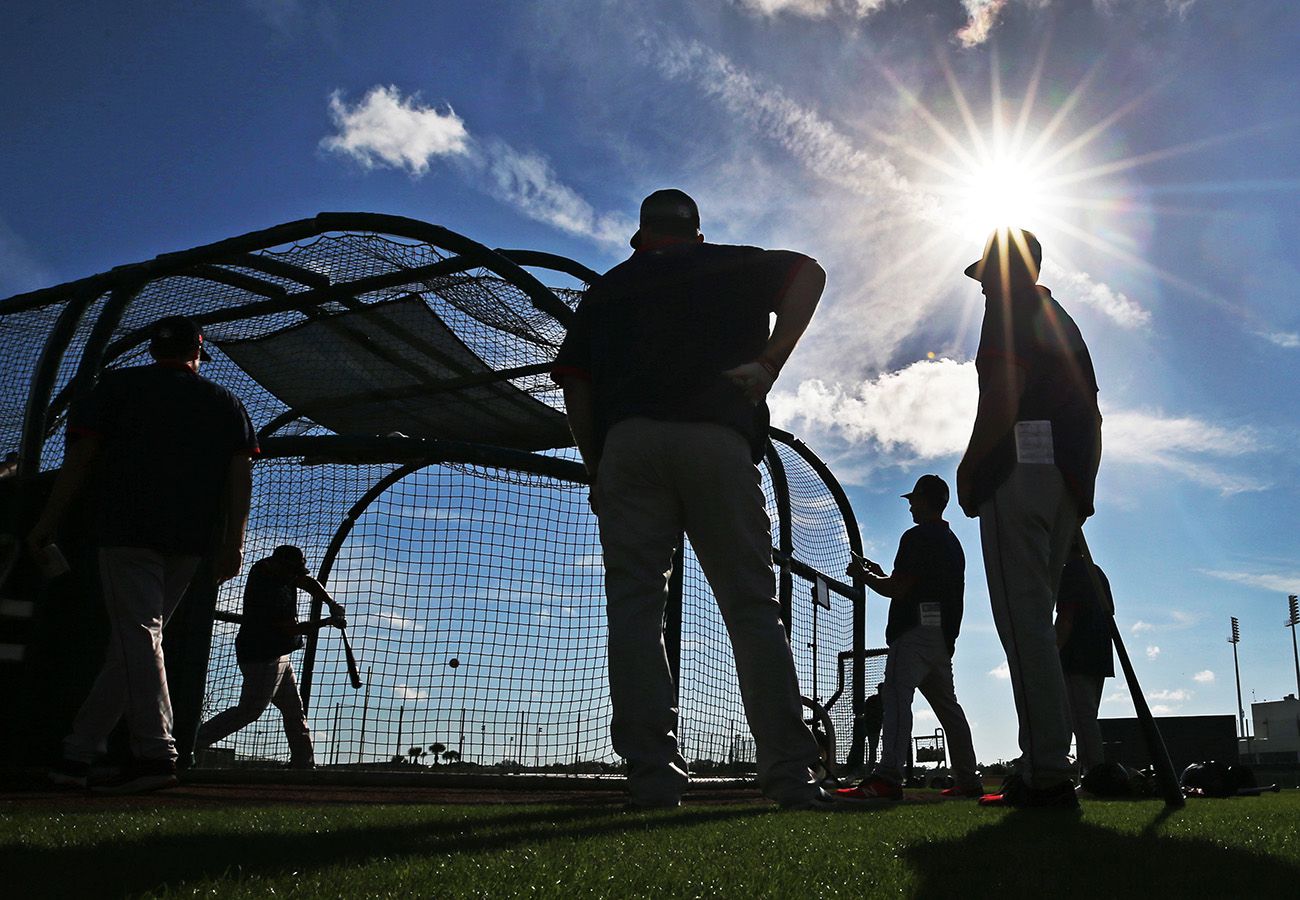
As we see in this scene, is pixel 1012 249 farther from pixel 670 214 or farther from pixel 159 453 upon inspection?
pixel 159 453

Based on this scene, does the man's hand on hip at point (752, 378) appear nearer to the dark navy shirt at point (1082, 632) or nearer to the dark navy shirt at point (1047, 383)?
the dark navy shirt at point (1047, 383)

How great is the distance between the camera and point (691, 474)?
3.56m

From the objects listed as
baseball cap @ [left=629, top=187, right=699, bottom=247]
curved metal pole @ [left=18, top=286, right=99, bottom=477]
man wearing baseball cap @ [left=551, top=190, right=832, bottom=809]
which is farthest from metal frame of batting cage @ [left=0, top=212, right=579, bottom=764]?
man wearing baseball cap @ [left=551, top=190, right=832, bottom=809]

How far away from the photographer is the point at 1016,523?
3.90m

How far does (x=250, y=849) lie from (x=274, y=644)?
548 cm

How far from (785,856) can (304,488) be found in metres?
6.34

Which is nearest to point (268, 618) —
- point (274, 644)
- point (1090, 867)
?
point (274, 644)

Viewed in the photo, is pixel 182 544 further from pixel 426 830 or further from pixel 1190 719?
pixel 1190 719

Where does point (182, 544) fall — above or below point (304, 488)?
below

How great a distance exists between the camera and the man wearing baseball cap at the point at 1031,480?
3738 millimetres

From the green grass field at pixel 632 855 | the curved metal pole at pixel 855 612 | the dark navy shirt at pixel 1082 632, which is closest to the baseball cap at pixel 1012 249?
the green grass field at pixel 632 855

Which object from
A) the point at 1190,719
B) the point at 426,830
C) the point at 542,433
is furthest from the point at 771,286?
the point at 1190,719

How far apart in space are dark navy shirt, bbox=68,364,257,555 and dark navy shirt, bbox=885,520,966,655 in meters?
4.27

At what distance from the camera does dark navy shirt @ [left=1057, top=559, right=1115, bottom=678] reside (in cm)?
700
